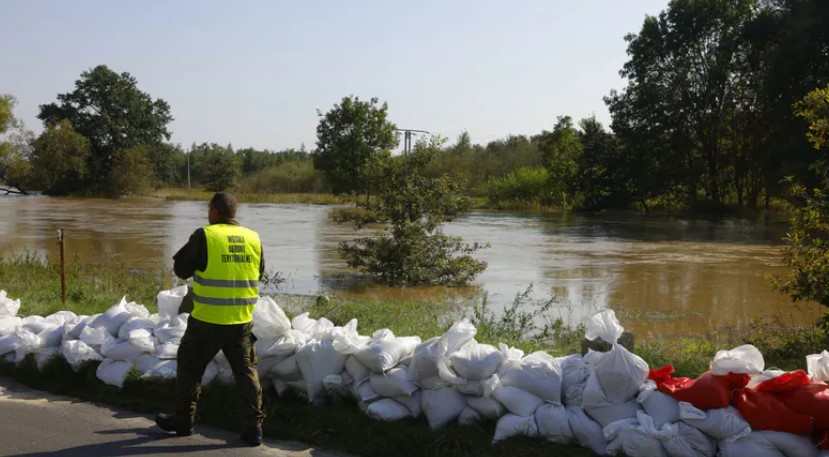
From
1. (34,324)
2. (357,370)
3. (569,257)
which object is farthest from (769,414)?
(569,257)

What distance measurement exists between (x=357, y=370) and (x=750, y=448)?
8.28ft

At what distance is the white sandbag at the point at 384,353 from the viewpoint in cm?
523

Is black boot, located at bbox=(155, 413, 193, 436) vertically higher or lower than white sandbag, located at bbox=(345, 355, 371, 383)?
lower

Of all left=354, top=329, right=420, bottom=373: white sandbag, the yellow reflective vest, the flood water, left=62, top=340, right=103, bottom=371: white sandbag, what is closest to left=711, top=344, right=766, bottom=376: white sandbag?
left=354, top=329, right=420, bottom=373: white sandbag

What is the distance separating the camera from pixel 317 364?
5.50 meters

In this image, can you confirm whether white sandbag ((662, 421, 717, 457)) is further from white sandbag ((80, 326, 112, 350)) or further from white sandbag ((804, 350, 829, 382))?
white sandbag ((80, 326, 112, 350))

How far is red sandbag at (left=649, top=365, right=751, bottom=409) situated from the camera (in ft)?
14.3

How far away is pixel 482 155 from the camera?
69.9m

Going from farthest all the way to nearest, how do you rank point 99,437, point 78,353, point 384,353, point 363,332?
point 363,332 → point 78,353 → point 384,353 → point 99,437

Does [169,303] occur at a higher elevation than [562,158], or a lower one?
lower

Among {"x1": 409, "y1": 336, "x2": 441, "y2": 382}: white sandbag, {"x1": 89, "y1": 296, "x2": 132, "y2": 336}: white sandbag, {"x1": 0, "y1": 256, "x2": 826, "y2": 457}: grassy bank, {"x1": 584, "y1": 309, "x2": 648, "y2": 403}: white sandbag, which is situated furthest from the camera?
{"x1": 89, "y1": 296, "x2": 132, "y2": 336}: white sandbag

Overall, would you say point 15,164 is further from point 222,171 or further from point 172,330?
point 172,330

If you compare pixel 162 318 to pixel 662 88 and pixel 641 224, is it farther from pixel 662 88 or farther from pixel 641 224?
pixel 662 88

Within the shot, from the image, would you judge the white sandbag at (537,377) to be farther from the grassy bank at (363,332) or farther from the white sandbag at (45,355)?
the white sandbag at (45,355)
